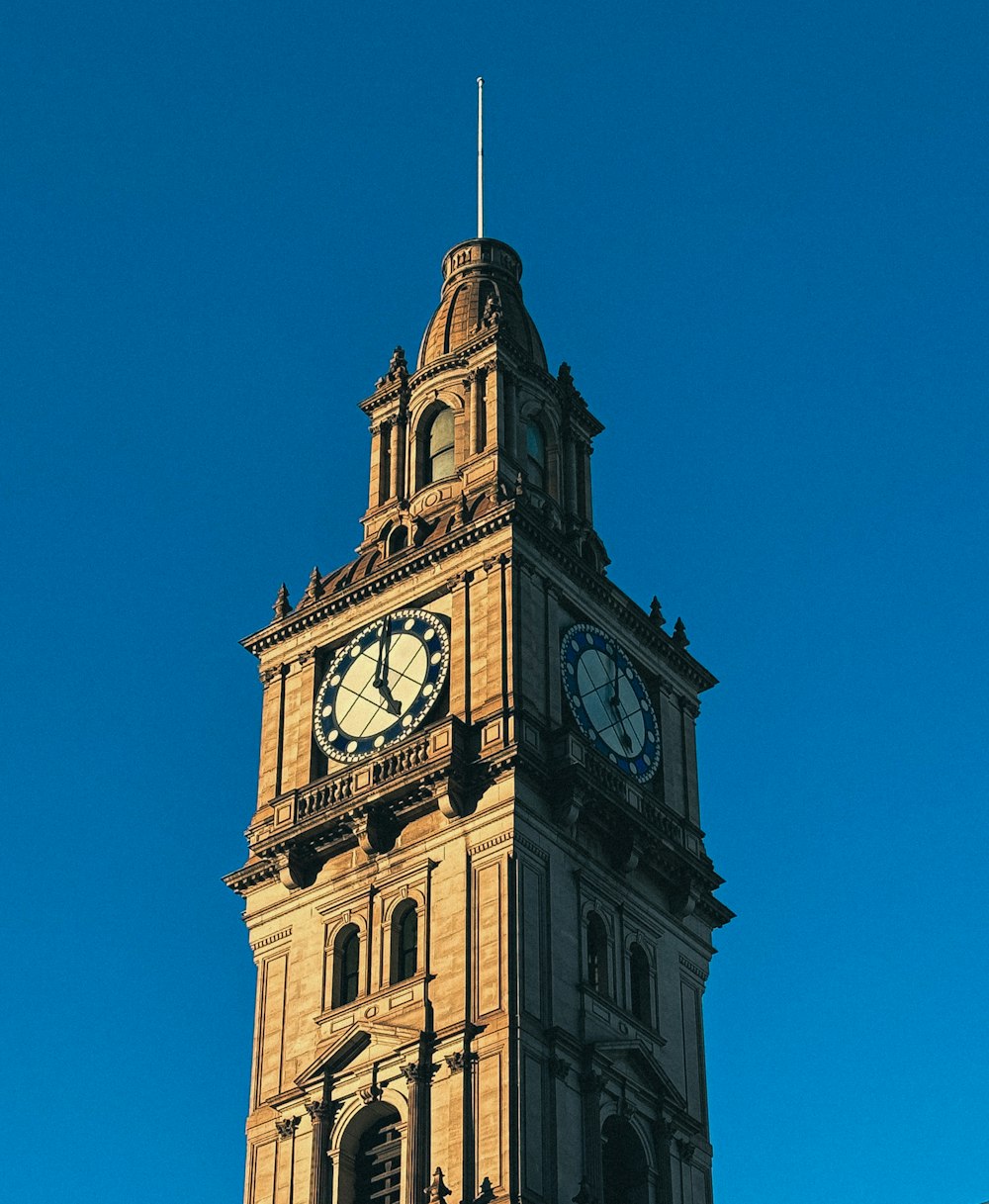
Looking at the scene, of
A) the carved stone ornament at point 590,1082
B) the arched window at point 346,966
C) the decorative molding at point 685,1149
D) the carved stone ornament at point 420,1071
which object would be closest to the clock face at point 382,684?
the arched window at point 346,966

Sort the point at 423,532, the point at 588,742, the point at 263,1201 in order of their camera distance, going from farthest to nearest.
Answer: the point at 423,532 → the point at 588,742 → the point at 263,1201

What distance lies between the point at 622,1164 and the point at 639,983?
586 cm

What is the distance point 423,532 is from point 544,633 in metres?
6.63

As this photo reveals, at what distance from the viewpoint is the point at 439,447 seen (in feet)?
287

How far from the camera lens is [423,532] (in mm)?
82938

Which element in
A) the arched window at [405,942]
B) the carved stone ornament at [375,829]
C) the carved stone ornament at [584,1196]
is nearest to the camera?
the carved stone ornament at [584,1196]

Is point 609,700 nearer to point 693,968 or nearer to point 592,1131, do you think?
point 693,968

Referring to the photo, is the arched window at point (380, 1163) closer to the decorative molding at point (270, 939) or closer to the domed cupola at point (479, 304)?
the decorative molding at point (270, 939)

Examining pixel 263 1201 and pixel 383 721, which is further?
pixel 383 721

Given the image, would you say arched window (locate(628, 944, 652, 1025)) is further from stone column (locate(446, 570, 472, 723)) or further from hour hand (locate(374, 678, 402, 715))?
hour hand (locate(374, 678, 402, 715))

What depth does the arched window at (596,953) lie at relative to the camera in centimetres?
7356

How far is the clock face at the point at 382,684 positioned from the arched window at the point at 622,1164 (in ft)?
41.7

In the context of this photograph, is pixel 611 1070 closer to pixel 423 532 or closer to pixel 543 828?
pixel 543 828

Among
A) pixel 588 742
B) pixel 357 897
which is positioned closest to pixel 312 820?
pixel 357 897
